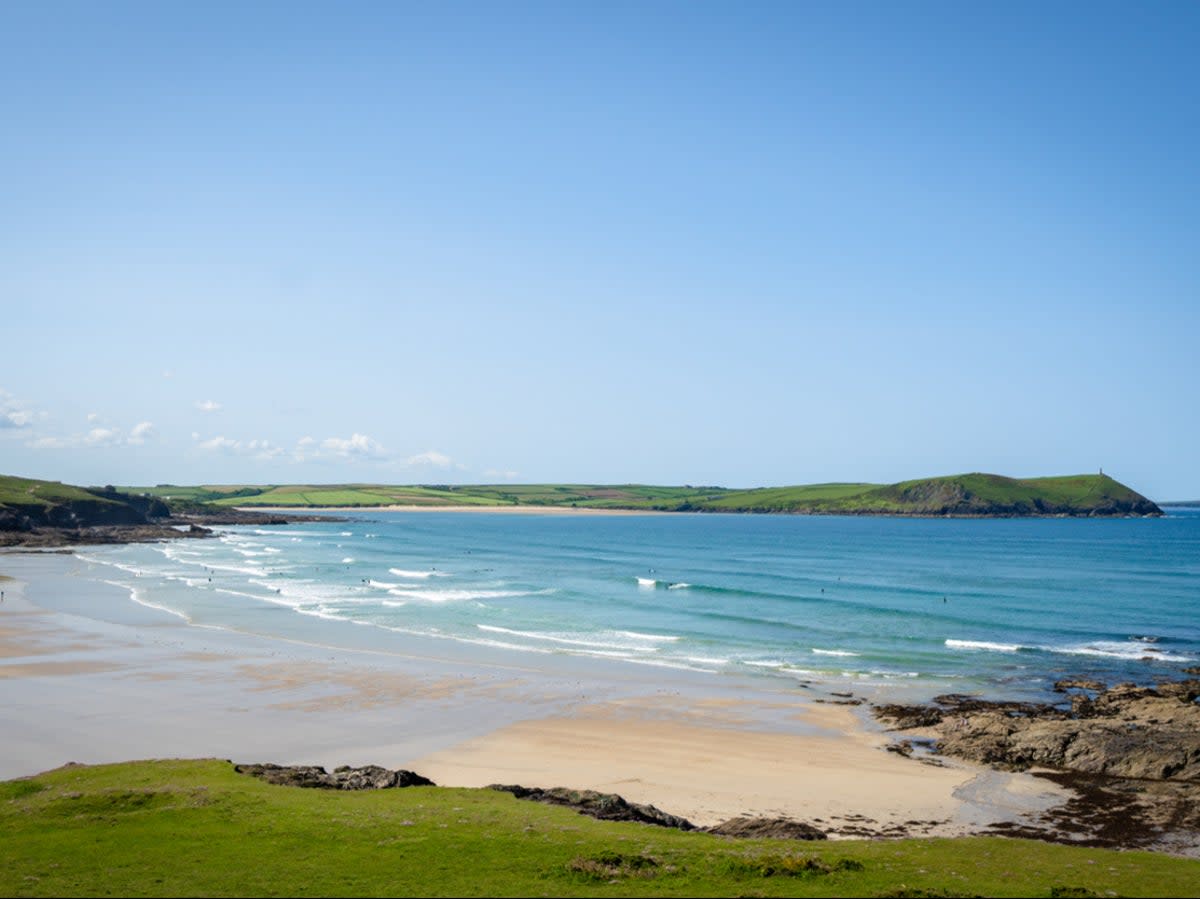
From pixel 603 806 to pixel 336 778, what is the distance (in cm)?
695

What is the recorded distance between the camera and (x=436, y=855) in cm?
1667

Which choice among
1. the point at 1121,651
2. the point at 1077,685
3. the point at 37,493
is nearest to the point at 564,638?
the point at 1077,685

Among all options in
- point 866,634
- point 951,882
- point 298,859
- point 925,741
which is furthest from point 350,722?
point 866,634

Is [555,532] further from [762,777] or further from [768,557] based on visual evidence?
[762,777]

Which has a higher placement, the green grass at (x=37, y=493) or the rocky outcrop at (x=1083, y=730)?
the green grass at (x=37, y=493)

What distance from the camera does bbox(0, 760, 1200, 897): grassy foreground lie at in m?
15.4

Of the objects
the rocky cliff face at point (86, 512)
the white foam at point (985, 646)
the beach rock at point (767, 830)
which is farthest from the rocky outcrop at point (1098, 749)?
the rocky cliff face at point (86, 512)

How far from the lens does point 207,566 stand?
9969cm

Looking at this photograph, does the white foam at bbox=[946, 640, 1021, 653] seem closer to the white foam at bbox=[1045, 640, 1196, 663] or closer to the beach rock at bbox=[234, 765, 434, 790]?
the white foam at bbox=[1045, 640, 1196, 663]

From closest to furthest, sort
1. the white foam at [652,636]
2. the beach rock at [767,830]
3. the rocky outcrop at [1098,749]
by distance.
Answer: the beach rock at [767,830] → the rocky outcrop at [1098,749] → the white foam at [652,636]

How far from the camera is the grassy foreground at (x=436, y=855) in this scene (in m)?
15.4

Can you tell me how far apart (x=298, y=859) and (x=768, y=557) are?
10276cm

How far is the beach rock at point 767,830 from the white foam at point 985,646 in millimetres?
34715

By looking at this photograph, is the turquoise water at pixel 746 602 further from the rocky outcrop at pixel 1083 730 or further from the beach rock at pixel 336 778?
the beach rock at pixel 336 778
